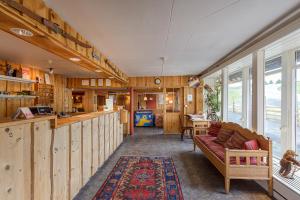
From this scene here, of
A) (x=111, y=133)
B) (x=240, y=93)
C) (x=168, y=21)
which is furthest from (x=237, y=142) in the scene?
(x=111, y=133)

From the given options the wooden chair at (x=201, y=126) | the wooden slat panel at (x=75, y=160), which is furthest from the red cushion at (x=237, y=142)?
the wooden slat panel at (x=75, y=160)

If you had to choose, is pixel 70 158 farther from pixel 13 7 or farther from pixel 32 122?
pixel 13 7

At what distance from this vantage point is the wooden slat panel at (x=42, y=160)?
163cm

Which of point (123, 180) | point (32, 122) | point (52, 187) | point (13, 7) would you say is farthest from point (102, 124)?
point (13, 7)

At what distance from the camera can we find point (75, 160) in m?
2.44

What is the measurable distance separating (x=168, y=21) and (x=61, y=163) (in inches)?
88.5

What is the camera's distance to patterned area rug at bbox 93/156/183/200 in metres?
2.53

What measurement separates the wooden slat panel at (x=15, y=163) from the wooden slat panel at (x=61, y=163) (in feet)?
1.29

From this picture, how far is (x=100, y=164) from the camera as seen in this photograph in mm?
3455

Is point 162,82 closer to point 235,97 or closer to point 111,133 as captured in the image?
point 235,97

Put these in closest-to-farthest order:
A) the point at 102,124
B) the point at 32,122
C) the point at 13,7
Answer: the point at 13,7, the point at 32,122, the point at 102,124

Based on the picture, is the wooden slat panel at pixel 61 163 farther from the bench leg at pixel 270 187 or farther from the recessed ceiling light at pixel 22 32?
the bench leg at pixel 270 187

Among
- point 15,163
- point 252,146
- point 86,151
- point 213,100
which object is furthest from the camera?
point 213,100

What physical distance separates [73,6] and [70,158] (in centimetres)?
189
